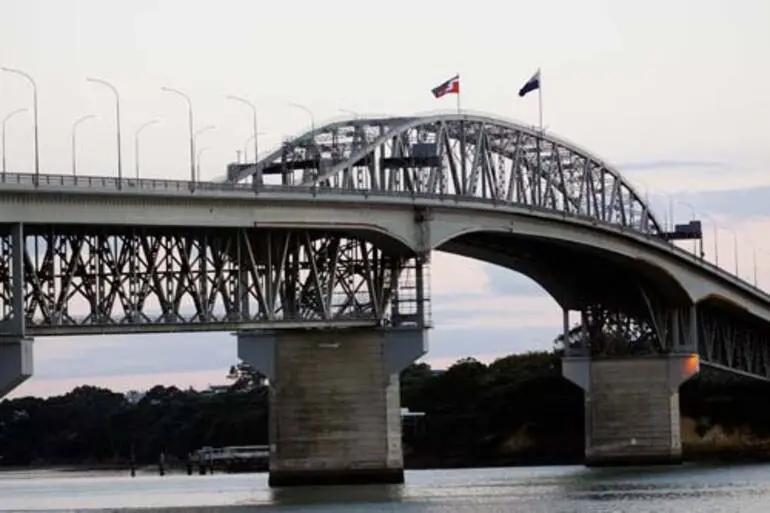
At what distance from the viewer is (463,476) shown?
167 meters

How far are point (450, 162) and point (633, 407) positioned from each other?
32.9 metres

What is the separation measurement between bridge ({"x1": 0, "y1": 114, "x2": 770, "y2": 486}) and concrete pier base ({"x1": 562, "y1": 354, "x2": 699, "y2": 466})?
0.14m

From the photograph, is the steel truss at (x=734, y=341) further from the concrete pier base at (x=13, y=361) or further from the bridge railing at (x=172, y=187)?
the concrete pier base at (x=13, y=361)

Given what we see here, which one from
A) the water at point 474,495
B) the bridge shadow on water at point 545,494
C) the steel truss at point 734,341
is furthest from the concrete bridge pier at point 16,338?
the steel truss at point 734,341

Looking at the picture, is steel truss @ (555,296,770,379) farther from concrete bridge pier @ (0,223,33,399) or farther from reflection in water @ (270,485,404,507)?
concrete bridge pier @ (0,223,33,399)

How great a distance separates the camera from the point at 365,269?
423 ft

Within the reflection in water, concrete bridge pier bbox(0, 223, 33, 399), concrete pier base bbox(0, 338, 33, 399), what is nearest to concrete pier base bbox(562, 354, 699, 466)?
the reflection in water

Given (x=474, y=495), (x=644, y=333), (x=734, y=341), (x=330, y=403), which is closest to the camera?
(x=474, y=495)

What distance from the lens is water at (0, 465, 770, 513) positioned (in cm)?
10631

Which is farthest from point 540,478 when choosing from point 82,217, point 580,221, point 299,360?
point 82,217

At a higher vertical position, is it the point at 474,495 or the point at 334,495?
the point at 334,495

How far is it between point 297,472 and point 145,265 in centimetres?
2168

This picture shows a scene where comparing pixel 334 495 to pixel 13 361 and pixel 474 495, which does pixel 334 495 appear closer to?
pixel 474 495

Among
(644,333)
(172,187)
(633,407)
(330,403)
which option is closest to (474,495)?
(330,403)
